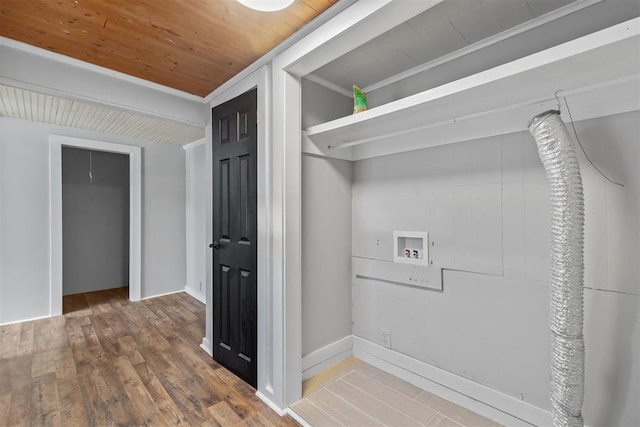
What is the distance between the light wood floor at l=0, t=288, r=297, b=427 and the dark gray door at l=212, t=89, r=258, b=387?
254 millimetres

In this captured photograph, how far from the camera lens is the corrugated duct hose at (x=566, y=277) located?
1247 millimetres

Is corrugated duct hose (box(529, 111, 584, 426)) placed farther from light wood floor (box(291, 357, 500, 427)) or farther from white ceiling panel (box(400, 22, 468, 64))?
white ceiling panel (box(400, 22, 468, 64))

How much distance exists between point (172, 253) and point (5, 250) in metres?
1.77

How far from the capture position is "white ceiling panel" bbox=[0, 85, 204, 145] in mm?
2680

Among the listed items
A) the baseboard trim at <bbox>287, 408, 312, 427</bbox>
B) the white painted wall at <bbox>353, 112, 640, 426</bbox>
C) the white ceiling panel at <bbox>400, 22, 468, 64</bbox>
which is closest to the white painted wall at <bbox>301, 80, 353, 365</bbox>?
the white painted wall at <bbox>353, 112, 640, 426</bbox>

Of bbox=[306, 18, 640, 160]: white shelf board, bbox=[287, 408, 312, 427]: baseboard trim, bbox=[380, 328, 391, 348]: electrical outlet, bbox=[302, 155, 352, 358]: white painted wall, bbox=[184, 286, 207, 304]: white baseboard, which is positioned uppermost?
bbox=[306, 18, 640, 160]: white shelf board

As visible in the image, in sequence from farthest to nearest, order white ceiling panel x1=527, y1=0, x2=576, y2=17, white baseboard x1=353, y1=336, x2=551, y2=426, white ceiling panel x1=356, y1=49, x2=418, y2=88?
white ceiling panel x1=356, y1=49, x2=418, y2=88 → white baseboard x1=353, y1=336, x2=551, y2=426 → white ceiling panel x1=527, y1=0, x2=576, y2=17

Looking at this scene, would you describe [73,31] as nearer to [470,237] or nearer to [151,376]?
[151,376]

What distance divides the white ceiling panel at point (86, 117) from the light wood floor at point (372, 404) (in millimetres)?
2553

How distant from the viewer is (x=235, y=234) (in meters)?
2.31

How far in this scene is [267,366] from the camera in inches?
79.0

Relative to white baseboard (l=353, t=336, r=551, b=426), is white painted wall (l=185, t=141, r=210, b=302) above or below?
above

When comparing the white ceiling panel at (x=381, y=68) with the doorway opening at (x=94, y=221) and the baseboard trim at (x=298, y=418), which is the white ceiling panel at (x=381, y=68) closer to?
the baseboard trim at (x=298, y=418)

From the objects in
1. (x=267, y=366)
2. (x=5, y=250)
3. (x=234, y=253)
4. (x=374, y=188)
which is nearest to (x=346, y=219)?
(x=374, y=188)
